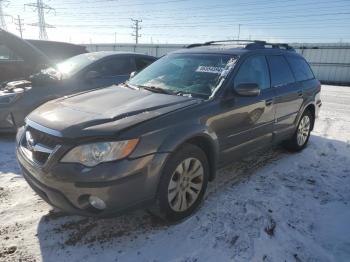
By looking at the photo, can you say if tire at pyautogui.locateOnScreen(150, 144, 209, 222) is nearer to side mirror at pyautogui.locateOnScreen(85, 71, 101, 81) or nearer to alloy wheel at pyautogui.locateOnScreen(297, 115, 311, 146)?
alloy wheel at pyautogui.locateOnScreen(297, 115, 311, 146)

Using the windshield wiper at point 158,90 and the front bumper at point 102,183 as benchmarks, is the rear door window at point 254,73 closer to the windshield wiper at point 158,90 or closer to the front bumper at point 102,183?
the windshield wiper at point 158,90

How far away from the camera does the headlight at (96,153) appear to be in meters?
2.59

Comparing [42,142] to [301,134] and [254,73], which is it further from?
[301,134]

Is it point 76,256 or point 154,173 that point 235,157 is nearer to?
point 154,173

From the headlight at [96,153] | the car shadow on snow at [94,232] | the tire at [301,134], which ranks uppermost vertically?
the headlight at [96,153]

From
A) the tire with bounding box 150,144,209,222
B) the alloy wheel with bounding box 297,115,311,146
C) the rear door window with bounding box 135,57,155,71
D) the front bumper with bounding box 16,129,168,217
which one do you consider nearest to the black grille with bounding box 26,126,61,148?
the front bumper with bounding box 16,129,168,217

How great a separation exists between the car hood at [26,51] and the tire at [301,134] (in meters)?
4.67

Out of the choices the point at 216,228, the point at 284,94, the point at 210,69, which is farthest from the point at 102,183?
the point at 284,94

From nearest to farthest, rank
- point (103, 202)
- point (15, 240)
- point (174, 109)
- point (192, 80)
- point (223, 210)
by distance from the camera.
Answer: point (103, 202), point (15, 240), point (174, 109), point (223, 210), point (192, 80)

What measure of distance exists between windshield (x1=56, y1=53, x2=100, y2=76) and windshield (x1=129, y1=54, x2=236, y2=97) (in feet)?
7.26

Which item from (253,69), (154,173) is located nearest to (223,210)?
(154,173)

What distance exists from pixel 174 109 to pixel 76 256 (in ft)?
4.97

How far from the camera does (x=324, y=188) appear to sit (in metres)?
4.14

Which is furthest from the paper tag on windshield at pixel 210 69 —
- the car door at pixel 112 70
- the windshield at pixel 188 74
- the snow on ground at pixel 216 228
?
the car door at pixel 112 70
